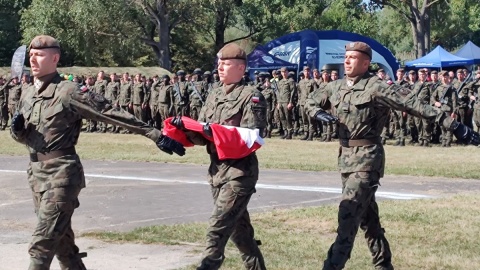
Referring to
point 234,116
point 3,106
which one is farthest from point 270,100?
point 234,116

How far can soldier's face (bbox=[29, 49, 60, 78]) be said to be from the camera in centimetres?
698

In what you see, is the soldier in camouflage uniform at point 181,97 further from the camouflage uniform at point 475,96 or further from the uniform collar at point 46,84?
the uniform collar at point 46,84

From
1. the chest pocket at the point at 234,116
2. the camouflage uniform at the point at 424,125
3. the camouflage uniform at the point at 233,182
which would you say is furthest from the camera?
the camouflage uniform at the point at 424,125

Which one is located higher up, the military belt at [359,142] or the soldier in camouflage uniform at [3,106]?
the military belt at [359,142]

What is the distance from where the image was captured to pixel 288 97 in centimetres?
2491

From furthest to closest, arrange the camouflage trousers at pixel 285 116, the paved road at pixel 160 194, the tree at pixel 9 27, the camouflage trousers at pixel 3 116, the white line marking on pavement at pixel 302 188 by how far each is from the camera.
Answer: the tree at pixel 9 27
the camouflage trousers at pixel 3 116
the camouflage trousers at pixel 285 116
the white line marking on pavement at pixel 302 188
the paved road at pixel 160 194

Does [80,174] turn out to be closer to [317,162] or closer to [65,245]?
[65,245]

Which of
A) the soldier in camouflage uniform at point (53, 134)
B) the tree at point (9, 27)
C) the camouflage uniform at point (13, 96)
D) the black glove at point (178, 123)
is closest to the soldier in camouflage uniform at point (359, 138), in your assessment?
the black glove at point (178, 123)

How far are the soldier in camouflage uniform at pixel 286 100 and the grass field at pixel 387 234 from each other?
12.8 metres

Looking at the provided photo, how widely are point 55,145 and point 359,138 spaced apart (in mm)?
2523

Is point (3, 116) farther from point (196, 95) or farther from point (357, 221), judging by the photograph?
point (357, 221)

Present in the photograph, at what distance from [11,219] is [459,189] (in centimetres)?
665

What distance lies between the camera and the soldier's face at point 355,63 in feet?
25.1

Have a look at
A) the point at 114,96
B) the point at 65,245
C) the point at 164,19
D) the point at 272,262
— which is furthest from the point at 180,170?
the point at 164,19
